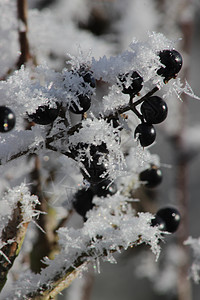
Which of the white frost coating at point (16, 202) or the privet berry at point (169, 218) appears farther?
the privet berry at point (169, 218)

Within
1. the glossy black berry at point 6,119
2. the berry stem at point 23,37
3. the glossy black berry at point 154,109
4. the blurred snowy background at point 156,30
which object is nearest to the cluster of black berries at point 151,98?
the glossy black berry at point 154,109

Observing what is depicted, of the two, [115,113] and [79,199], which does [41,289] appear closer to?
[79,199]

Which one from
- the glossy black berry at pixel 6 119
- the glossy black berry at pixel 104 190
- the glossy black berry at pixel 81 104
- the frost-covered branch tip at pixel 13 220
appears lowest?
the frost-covered branch tip at pixel 13 220

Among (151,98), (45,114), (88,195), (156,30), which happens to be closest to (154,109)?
(151,98)

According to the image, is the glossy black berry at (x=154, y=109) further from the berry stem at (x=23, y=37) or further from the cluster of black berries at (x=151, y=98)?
the berry stem at (x=23, y=37)

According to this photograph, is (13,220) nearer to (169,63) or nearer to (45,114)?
(45,114)

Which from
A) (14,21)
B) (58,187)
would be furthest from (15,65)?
(58,187)

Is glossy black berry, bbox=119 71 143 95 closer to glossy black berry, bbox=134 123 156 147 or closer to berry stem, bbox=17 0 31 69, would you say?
glossy black berry, bbox=134 123 156 147
